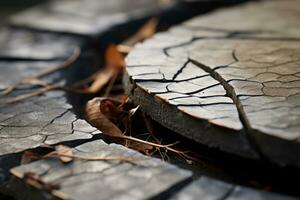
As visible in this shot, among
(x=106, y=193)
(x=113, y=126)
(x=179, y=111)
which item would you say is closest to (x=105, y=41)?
(x=113, y=126)

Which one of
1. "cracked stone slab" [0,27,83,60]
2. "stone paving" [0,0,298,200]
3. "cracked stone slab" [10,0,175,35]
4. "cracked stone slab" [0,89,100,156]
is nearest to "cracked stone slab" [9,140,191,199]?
"stone paving" [0,0,298,200]

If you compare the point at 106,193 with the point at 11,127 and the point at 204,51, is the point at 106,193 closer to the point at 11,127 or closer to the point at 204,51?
the point at 11,127

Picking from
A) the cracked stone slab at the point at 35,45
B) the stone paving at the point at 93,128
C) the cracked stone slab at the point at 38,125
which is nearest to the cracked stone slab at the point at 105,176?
the stone paving at the point at 93,128

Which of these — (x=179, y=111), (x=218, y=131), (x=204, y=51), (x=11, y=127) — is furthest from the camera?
(x=204, y=51)

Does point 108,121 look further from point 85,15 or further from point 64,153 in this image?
point 85,15

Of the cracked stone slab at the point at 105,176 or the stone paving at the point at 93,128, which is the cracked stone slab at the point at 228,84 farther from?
the cracked stone slab at the point at 105,176

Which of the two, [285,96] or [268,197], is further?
[285,96]
